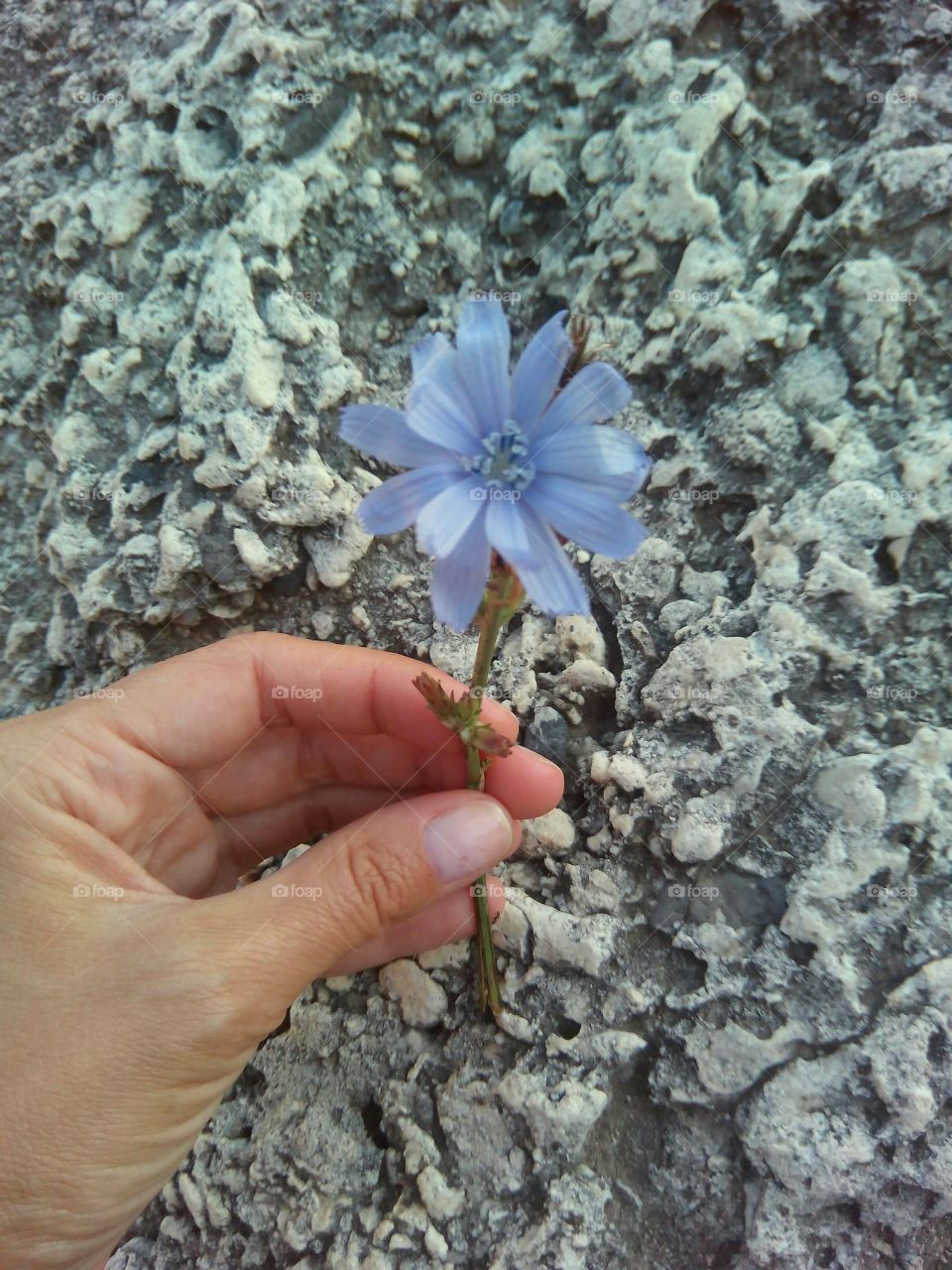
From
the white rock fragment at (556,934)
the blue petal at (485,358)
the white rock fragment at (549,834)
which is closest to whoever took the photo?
the blue petal at (485,358)

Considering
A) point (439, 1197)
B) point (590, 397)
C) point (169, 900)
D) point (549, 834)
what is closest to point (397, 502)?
point (590, 397)

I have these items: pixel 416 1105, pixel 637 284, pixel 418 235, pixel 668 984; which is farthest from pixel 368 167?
pixel 416 1105

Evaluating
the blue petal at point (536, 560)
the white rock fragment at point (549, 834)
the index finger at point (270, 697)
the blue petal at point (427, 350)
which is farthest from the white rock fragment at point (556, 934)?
the blue petal at point (427, 350)

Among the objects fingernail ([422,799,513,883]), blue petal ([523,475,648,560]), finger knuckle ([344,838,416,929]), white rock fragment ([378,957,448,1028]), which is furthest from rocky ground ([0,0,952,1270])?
blue petal ([523,475,648,560])

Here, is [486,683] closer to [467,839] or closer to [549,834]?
[467,839]

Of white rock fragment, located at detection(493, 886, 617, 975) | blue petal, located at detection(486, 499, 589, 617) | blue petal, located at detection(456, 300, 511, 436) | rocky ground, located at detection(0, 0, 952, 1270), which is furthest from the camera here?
white rock fragment, located at detection(493, 886, 617, 975)

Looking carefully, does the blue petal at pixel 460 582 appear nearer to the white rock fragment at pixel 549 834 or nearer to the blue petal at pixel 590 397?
the blue petal at pixel 590 397

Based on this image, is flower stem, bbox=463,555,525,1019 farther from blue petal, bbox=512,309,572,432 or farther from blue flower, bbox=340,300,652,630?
blue petal, bbox=512,309,572,432
